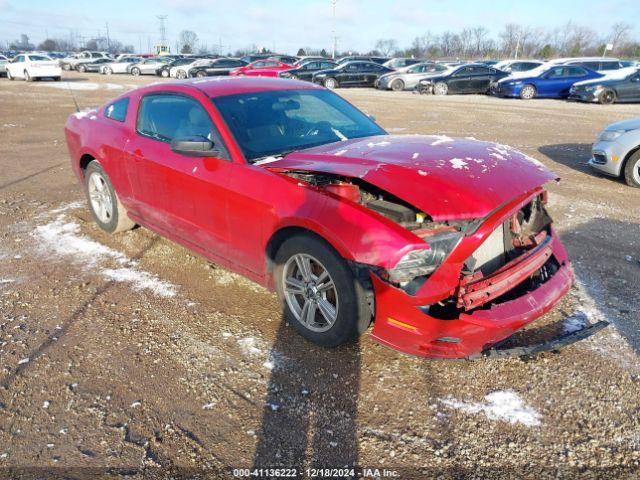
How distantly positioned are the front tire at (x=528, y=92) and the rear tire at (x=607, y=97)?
289cm

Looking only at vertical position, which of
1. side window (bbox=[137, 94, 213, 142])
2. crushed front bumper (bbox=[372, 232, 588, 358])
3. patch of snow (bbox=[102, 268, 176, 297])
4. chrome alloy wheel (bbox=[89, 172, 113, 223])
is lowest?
patch of snow (bbox=[102, 268, 176, 297])

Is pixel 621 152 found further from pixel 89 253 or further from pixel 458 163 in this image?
pixel 89 253

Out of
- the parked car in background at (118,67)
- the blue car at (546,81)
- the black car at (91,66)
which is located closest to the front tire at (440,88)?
the blue car at (546,81)

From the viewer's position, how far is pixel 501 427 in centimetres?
257

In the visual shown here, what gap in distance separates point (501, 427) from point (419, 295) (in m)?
0.81

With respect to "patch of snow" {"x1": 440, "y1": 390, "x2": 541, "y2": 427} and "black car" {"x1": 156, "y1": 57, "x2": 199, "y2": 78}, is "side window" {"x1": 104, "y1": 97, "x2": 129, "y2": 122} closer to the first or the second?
"patch of snow" {"x1": 440, "y1": 390, "x2": 541, "y2": 427}

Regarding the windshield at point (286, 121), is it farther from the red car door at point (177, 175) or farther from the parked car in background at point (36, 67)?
the parked car in background at point (36, 67)

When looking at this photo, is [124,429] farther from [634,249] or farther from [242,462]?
[634,249]

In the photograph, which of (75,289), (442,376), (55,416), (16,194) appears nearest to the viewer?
(55,416)

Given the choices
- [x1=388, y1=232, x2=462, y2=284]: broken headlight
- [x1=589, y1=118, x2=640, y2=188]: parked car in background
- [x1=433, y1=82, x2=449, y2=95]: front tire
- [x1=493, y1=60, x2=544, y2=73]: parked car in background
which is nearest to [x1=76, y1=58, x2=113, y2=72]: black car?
[x1=433, y1=82, x2=449, y2=95]: front tire

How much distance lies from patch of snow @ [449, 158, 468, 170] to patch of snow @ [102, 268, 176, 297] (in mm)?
2436

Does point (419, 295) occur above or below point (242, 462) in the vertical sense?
above

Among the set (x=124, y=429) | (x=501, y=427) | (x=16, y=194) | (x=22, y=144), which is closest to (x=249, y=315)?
(x=124, y=429)

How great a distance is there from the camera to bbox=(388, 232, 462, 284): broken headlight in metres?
2.75
